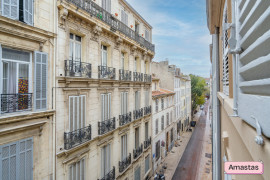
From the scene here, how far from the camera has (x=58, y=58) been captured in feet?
24.5

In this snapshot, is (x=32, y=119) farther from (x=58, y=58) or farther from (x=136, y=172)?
(x=136, y=172)

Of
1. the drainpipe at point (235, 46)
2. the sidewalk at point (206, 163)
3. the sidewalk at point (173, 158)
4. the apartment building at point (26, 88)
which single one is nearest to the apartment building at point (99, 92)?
the apartment building at point (26, 88)

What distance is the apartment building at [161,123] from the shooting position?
19828 millimetres

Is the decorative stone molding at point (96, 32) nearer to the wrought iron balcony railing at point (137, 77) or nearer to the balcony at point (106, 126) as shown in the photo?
the wrought iron balcony railing at point (137, 77)

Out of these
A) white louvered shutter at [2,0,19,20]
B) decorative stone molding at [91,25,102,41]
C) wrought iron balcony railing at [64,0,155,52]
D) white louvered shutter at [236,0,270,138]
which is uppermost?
wrought iron balcony railing at [64,0,155,52]

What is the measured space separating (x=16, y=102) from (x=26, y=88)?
71 cm

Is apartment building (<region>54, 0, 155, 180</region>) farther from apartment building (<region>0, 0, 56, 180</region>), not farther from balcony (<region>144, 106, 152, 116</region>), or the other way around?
balcony (<region>144, 106, 152, 116</region>)

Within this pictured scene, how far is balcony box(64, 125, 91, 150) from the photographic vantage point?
7.62 metres

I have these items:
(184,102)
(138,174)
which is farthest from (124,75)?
(184,102)

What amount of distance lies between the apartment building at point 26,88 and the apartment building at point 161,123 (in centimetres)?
1361

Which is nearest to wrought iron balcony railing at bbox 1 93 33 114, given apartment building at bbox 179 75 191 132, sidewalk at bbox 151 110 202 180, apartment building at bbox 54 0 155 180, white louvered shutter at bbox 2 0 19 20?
apartment building at bbox 54 0 155 180

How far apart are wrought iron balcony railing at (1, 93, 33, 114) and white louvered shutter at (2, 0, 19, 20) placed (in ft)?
9.60

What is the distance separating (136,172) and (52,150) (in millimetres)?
9848

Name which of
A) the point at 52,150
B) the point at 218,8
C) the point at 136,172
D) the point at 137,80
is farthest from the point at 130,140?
the point at 218,8
